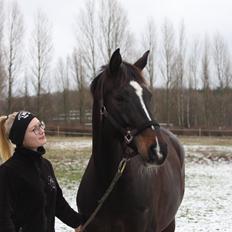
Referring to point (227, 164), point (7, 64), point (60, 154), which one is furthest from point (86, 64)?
point (227, 164)

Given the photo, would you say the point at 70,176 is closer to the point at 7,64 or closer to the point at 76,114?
the point at 7,64

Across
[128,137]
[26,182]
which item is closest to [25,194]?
[26,182]

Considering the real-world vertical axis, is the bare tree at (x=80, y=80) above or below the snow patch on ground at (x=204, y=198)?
above

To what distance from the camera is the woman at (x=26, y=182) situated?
2018 mm

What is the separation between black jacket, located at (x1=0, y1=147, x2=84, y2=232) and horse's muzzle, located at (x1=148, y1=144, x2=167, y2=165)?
0.62m

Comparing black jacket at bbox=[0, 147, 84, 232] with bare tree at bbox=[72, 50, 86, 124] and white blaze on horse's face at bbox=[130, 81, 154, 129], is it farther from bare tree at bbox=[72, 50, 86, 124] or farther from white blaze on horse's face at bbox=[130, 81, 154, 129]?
bare tree at bbox=[72, 50, 86, 124]

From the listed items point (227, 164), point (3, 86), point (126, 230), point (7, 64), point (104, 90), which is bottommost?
point (227, 164)

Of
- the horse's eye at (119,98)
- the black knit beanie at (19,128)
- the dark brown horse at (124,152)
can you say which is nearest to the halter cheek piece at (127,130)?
the dark brown horse at (124,152)

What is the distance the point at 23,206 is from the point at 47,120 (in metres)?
34.1

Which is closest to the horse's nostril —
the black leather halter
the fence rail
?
the black leather halter

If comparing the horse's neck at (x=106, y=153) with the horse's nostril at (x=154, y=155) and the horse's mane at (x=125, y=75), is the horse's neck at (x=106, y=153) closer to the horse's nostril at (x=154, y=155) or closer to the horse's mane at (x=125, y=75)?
the horse's mane at (x=125, y=75)

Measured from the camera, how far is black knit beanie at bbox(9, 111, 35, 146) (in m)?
2.15

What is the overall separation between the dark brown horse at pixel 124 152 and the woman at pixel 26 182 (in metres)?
0.51

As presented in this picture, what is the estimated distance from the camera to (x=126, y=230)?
2.73 m
